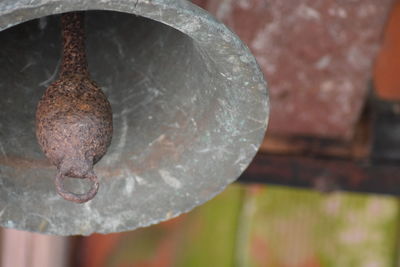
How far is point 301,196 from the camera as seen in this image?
196 centimetres

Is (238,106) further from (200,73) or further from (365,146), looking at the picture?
(365,146)

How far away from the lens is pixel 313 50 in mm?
1222

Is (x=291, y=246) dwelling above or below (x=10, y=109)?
below

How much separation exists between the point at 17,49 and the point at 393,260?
133 cm

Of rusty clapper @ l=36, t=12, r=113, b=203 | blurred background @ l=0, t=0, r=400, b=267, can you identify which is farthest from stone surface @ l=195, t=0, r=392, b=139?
rusty clapper @ l=36, t=12, r=113, b=203

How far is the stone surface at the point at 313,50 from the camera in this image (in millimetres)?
1173

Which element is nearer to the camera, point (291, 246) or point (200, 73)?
point (200, 73)

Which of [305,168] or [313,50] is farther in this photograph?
[305,168]

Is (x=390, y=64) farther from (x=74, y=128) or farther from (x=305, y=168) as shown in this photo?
(x=74, y=128)

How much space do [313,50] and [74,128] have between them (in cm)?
61

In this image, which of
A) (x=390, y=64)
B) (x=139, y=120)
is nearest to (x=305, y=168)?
(x=390, y=64)

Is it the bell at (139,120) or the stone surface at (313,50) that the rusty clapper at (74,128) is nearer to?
the bell at (139,120)

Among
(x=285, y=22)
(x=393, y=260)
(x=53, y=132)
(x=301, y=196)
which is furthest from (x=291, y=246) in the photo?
(x=53, y=132)

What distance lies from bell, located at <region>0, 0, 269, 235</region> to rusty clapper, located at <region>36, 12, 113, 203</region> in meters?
0.09
